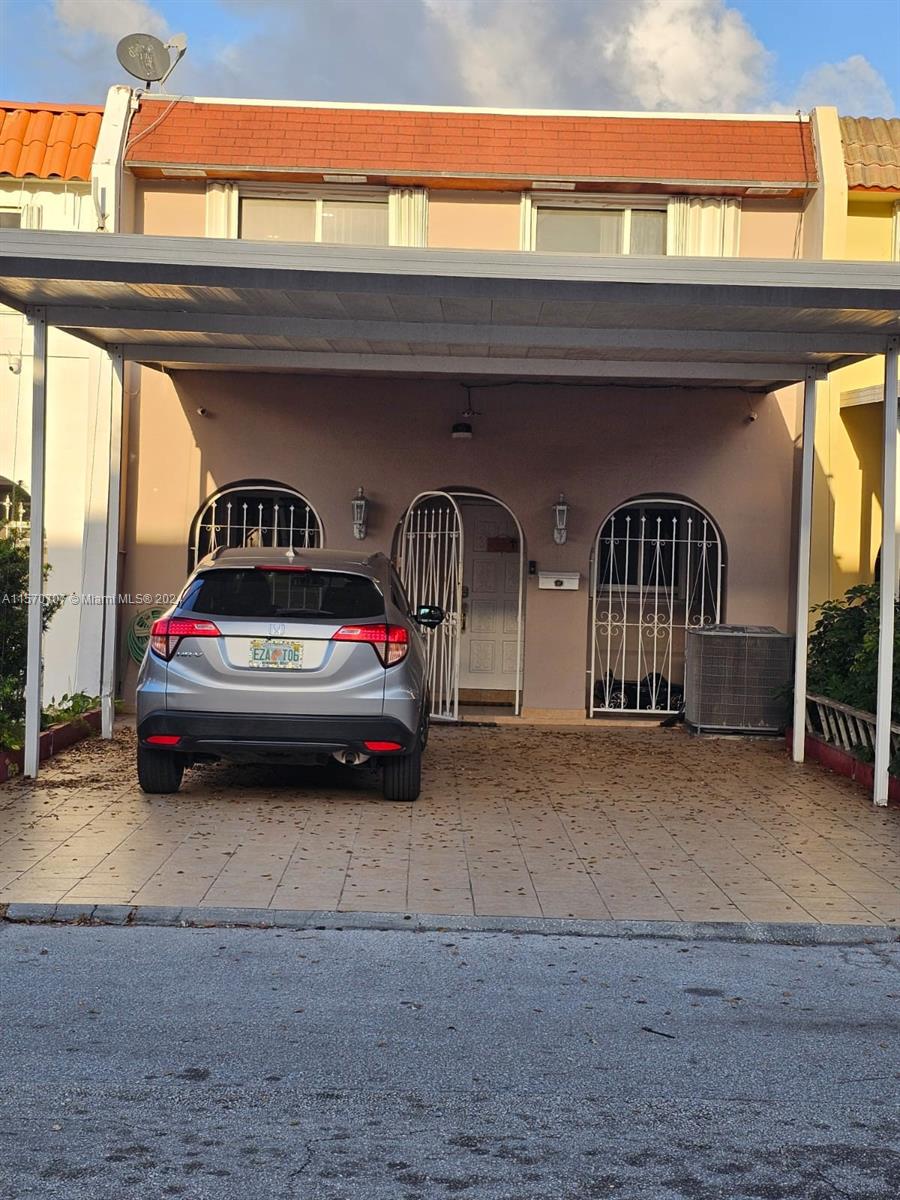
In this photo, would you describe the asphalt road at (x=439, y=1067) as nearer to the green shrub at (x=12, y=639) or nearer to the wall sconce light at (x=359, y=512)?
the green shrub at (x=12, y=639)

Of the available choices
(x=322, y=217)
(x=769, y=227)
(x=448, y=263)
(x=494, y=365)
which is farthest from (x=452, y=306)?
(x=769, y=227)

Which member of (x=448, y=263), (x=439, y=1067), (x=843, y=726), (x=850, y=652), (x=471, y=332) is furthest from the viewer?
(x=850, y=652)

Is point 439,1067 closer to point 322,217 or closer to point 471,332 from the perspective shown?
point 471,332

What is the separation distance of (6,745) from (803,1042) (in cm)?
672

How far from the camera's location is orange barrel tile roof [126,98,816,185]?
1362 centimetres

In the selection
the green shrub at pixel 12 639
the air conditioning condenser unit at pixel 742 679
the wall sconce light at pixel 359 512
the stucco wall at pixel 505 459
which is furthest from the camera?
the stucco wall at pixel 505 459

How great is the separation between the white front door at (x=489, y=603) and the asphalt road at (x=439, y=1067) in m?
8.81

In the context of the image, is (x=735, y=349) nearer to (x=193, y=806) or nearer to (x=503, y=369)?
(x=503, y=369)

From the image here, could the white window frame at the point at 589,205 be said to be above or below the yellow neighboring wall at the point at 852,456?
above

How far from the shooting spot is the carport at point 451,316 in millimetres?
7977

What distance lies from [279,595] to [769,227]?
774 centimetres

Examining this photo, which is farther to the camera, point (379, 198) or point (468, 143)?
point (379, 198)

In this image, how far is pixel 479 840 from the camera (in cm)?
834

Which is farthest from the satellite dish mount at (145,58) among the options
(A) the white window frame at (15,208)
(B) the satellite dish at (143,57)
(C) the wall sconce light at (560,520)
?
(C) the wall sconce light at (560,520)
